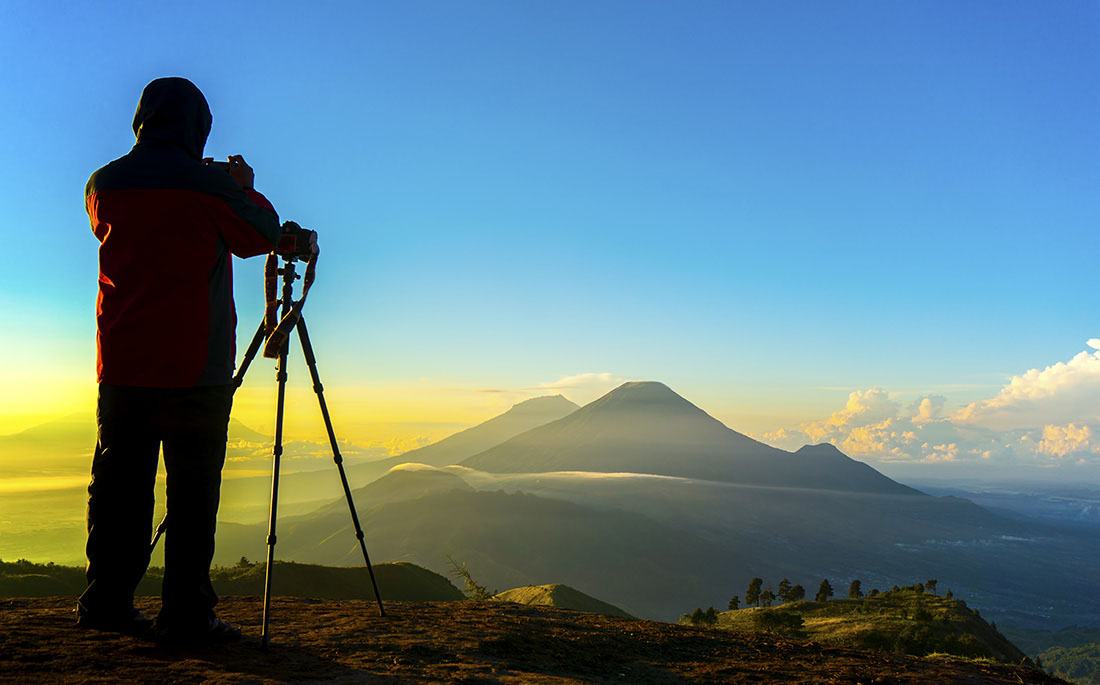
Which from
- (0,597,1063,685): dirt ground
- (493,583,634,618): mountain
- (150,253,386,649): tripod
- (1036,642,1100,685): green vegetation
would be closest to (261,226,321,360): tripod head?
(150,253,386,649): tripod

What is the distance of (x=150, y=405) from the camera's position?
4254mm

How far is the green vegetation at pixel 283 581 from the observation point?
10109 millimetres

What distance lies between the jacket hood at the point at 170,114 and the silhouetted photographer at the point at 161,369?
3cm

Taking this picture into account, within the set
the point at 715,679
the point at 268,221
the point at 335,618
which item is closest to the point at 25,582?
the point at 335,618

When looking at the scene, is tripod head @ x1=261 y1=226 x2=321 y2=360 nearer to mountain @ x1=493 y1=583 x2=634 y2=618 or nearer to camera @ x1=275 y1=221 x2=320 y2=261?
camera @ x1=275 y1=221 x2=320 y2=261

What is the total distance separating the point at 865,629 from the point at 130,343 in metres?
25.1

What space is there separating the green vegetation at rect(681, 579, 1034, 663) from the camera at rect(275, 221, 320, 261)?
15.5 meters

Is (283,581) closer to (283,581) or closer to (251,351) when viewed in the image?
(283,581)

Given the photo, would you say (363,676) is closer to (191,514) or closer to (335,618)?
(191,514)

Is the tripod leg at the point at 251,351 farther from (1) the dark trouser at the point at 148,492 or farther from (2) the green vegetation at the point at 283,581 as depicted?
(2) the green vegetation at the point at 283,581

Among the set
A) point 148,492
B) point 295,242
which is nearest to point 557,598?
point 148,492

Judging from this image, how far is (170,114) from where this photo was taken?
459cm

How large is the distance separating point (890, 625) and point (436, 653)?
25600 millimetres

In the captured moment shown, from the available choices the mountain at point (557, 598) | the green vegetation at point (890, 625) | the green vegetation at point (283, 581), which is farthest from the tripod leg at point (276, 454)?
the green vegetation at point (890, 625)
